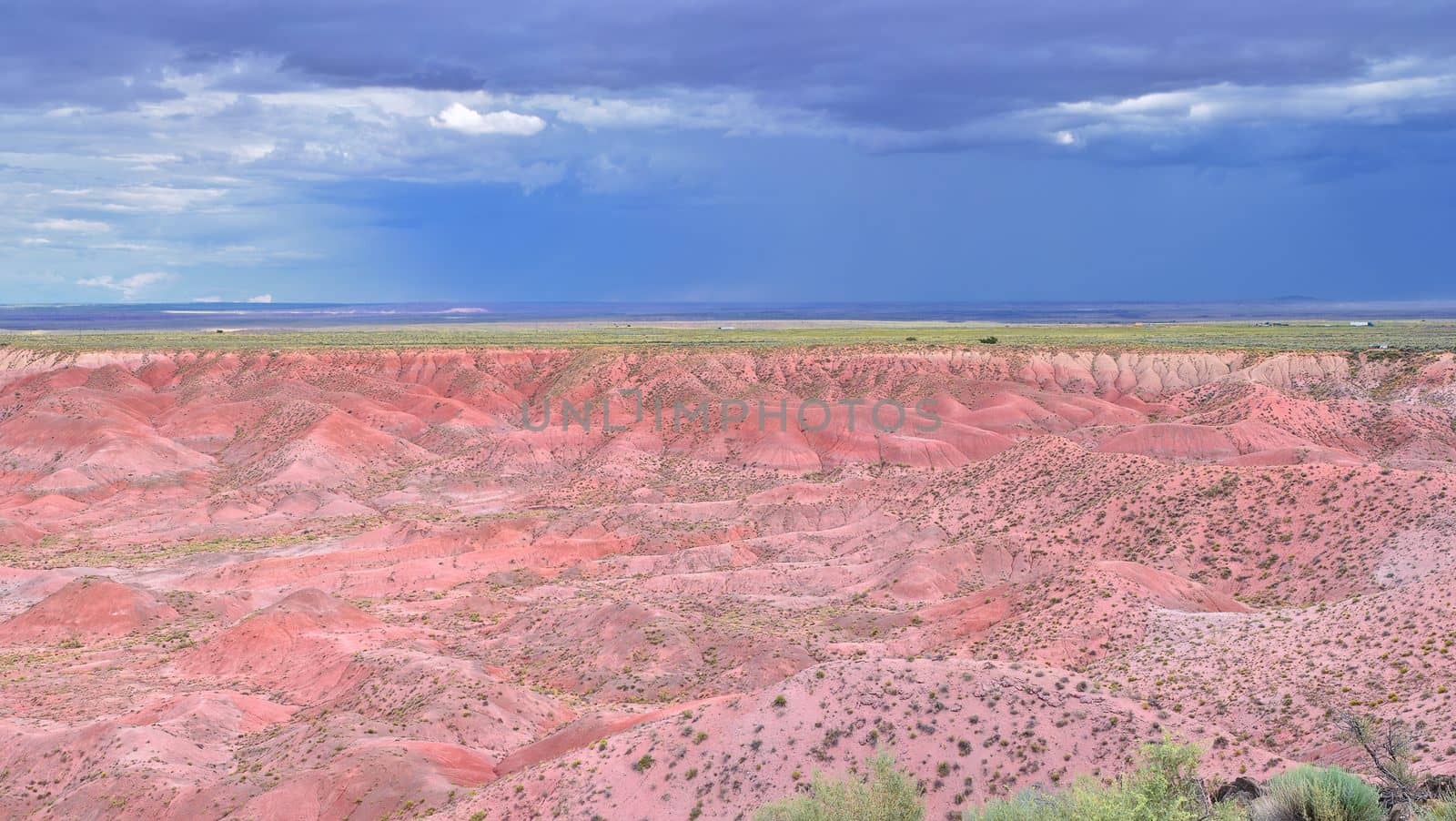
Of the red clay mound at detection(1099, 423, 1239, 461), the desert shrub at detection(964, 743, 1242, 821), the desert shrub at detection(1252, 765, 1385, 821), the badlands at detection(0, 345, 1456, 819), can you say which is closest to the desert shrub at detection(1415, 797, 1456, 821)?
the desert shrub at detection(1252, 765, 1385, 821)

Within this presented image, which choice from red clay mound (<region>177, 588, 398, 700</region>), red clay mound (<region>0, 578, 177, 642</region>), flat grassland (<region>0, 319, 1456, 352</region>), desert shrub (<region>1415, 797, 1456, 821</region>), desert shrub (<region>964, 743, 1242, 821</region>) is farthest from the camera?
flat grassland (<region>0, 319, 1456, 352</region>)

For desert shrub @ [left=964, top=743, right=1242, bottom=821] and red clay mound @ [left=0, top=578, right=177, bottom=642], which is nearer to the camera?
desert shrub @ [left=964, top=743, right=1242, bottom=821]

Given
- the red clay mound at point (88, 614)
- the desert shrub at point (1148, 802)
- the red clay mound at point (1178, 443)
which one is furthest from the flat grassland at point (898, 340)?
the desert shrub at point (1148, 802)

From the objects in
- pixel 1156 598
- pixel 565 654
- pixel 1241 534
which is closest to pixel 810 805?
pixel 1156 598

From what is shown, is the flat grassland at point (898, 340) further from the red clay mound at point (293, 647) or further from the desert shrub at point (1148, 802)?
the desert shrub at point (1148, 802)

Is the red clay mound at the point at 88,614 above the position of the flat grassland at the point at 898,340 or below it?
below

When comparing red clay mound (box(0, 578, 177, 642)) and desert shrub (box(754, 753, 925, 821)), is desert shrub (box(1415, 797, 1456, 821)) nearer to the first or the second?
desert shrub (box(754, 753, 925, 821))

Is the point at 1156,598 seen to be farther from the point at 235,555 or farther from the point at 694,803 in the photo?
the point at 235,555
